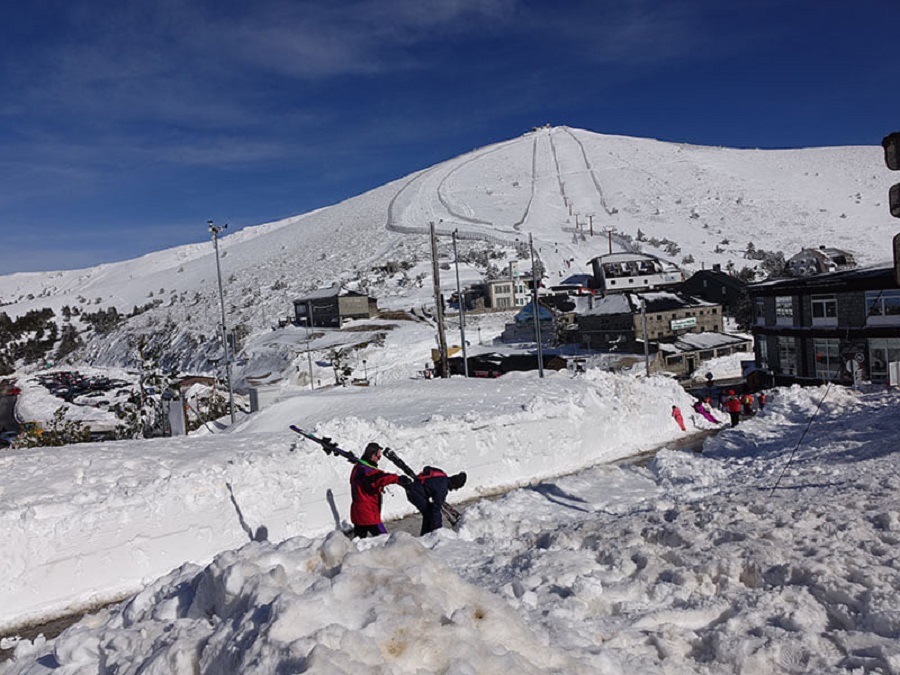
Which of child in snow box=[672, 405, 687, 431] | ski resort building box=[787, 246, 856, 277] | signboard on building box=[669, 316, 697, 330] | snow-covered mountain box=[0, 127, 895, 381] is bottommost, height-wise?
child in snow box=[672, 405, 687, 431]

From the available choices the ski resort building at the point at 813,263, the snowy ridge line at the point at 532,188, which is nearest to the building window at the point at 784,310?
the ski resort building at the point at 813,263

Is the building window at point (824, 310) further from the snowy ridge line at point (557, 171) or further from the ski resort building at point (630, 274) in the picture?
the snowy ridge line at point (557, 171)

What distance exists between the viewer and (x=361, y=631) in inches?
131

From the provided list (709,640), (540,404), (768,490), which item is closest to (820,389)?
(540,404)

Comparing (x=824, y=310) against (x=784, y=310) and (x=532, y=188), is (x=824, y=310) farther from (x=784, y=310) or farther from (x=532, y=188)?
(x=532, y=188)

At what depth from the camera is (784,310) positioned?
30.7m

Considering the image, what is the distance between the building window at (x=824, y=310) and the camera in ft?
91.3

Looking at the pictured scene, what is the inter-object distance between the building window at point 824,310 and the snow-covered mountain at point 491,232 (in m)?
33.1

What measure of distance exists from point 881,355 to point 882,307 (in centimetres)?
202

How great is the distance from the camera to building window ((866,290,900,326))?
84.1 feet

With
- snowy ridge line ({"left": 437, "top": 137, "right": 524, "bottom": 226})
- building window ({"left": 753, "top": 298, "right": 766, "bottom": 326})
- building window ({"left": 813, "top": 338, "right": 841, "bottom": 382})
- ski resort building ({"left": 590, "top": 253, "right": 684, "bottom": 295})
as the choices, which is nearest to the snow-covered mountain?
snowy ridge line ({"left": 437, "top": 137, "right": 524, "bottom": 226})

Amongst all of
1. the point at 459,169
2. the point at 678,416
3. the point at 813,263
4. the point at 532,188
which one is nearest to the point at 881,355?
the point at 678,416

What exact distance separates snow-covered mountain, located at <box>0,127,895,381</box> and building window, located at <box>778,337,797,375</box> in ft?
103

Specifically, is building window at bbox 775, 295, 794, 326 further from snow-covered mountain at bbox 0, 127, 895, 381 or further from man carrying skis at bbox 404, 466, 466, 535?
snow-covered mountain at bbox 0, 127, 895, 381
